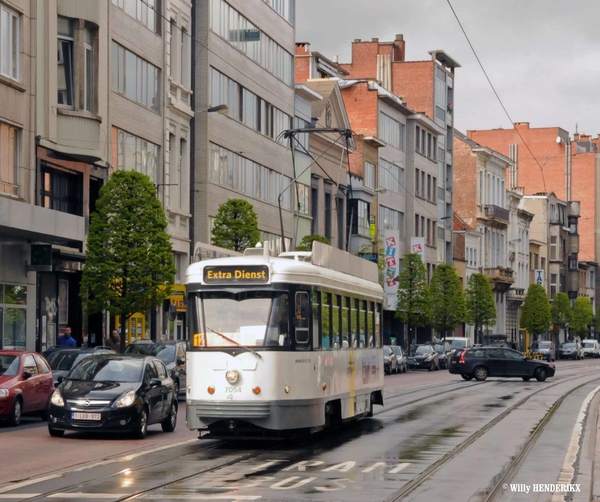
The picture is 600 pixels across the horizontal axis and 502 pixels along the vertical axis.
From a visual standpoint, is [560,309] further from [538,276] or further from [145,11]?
[145,11]

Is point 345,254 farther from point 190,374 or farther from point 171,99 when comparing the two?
point 171,99

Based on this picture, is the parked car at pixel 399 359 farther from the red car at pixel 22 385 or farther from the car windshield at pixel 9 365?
the car windshield at pixel 9 365

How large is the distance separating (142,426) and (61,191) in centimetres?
1931

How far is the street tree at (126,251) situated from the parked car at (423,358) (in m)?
32.0

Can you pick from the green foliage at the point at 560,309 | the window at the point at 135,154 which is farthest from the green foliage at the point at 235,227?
the green foliage at the point at 560,309

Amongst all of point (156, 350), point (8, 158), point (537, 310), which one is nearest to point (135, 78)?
point (8, 158)

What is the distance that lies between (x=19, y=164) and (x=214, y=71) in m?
17.2

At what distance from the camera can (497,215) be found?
4313 inches

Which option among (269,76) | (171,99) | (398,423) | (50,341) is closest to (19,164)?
(50,341)

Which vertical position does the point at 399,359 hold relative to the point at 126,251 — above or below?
below

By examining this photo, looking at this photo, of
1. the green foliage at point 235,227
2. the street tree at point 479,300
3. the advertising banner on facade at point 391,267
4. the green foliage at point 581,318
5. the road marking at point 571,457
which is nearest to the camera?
the road marking at point 571,457

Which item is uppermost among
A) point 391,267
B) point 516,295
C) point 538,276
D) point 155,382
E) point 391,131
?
point 391,131

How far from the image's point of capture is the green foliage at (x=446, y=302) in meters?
82.8

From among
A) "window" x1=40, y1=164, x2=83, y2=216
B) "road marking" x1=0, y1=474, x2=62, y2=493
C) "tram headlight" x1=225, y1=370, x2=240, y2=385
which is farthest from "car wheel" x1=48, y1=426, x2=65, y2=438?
"window" x1=40, y1=164, x2=83, y2=216
